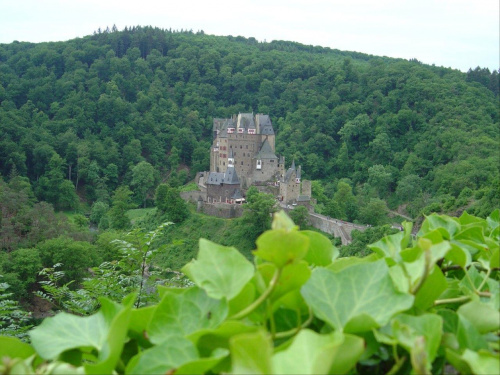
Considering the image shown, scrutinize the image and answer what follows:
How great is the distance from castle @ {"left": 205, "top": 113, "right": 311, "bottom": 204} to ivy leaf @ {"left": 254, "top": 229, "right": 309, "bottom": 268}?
33065mm

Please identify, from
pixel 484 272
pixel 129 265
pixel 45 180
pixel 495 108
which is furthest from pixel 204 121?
pixel 484 272

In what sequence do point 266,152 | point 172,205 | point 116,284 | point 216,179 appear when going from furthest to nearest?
point 266,152, point 216,179, point 172,205, point 116,284

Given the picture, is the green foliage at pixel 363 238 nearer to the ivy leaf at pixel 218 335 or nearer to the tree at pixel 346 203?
the tree at pixel 346 203

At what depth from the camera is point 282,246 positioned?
1.25 metres

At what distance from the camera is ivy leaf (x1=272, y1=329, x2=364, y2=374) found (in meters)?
1.01

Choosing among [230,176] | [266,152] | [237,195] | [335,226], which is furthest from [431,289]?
[266,152]

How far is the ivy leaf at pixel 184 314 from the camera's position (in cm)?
137

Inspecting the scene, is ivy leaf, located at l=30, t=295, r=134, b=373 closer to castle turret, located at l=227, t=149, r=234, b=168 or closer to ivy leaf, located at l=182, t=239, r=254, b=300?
ivy leaf, located at l=182, t=239, r=254, b=300

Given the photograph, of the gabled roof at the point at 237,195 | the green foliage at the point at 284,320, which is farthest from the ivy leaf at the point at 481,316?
the gabled roof at the point at 237,195

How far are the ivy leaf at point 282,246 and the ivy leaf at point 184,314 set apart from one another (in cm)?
20

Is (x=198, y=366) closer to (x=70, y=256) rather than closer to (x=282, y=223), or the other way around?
(x=282, y=223)

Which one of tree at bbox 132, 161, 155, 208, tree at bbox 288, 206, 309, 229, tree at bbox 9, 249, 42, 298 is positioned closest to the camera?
tree at bbox 9, 249, 42, 298

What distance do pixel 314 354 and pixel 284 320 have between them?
0.41 m

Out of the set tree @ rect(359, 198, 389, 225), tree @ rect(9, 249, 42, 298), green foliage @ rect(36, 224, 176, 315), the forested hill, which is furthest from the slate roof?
green foliage @ rect(36, 224, 176, 315)
